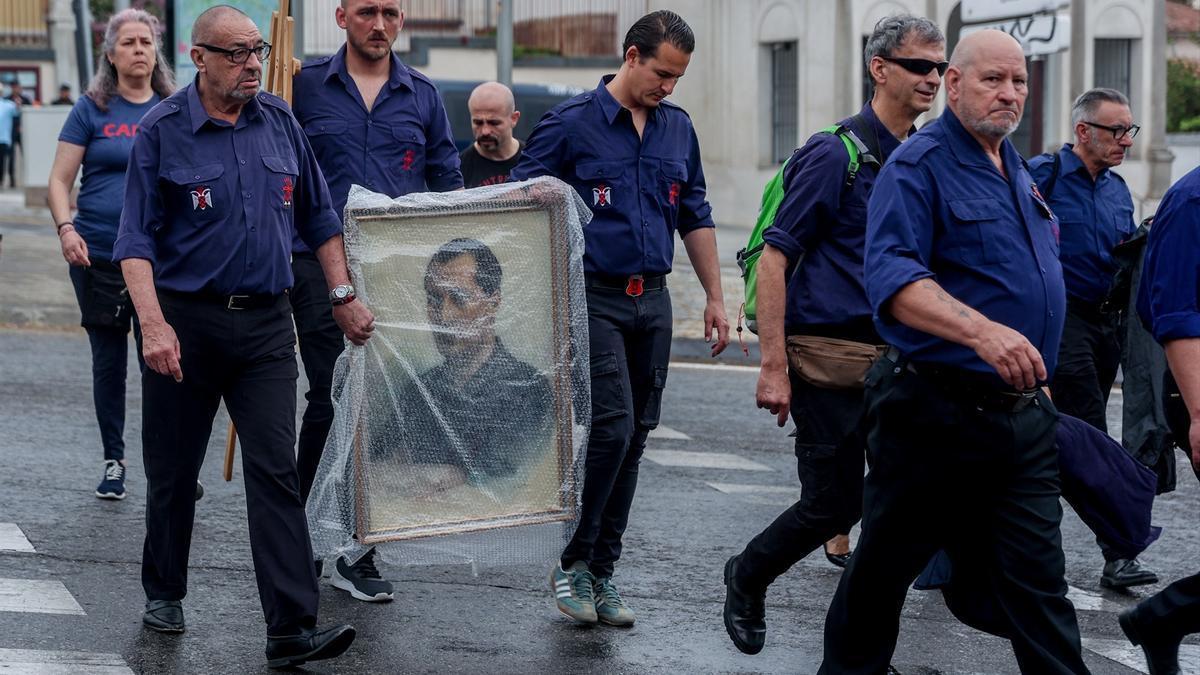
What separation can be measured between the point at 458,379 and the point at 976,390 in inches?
74.5

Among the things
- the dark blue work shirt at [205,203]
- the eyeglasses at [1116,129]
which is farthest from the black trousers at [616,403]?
the eyeglasses at [1116,129]

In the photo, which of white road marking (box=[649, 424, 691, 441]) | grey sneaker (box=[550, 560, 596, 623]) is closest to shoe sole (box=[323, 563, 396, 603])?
grey sneaker (box=[550, 560, 596, 623])

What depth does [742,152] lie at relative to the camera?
25.7m

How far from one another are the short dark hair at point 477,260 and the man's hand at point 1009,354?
2.00 m

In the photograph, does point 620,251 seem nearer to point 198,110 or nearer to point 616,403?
point 616,403

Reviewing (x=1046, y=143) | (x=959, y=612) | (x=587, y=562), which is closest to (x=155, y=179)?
(x=587, y=562)

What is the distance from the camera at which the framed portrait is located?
5637 mm

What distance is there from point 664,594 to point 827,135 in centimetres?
184

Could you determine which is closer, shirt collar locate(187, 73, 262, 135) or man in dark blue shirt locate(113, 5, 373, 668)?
man in dark blue shirt locate(113, 5, 373, 668)

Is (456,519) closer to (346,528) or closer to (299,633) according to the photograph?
(346,528)

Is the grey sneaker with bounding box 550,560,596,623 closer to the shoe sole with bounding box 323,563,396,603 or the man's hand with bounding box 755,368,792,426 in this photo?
the shoe sole with bounding box 323,563,396,603

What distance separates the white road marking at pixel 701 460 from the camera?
905 centimetres

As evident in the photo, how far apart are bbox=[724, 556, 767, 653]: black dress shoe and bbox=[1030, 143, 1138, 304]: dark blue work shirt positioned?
2.24 meters

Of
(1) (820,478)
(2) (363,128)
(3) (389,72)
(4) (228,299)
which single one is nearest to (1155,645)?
(1) (820,478)
